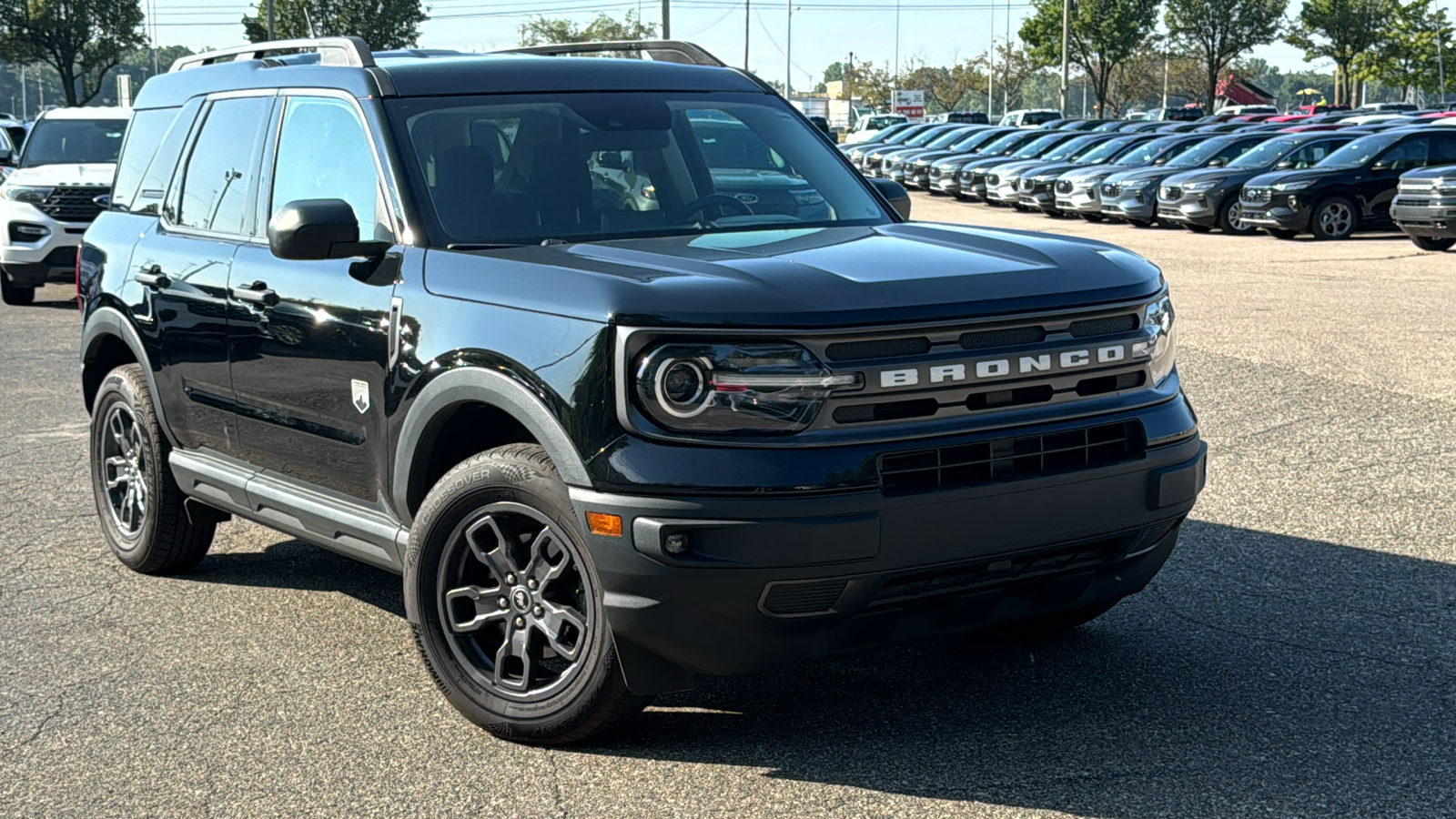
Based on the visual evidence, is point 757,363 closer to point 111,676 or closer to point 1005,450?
point 1005,450

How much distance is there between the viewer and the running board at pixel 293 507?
492 cm

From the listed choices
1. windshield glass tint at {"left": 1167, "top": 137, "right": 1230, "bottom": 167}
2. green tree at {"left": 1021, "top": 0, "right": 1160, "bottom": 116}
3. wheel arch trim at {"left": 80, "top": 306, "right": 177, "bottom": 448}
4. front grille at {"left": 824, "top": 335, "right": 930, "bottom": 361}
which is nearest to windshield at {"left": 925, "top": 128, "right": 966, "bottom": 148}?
windshield glass tint at {"left": 1167, "top": 137, "right": 1230, "bottom": 167}

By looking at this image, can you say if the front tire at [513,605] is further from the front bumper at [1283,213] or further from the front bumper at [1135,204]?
the front bumper at [1135,204]

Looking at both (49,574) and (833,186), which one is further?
(49,574)

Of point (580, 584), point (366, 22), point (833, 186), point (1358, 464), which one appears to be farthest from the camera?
point (366, 22)

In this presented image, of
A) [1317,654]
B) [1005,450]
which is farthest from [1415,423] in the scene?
[1005,450]

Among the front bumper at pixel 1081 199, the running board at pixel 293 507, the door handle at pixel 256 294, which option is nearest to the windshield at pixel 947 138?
the front bumper at pixel 1081 199

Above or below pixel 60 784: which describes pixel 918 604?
above

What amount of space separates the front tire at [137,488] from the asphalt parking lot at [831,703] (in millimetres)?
120

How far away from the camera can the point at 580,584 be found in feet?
13.9

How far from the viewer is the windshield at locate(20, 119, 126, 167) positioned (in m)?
18.3

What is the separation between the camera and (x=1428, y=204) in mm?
19844

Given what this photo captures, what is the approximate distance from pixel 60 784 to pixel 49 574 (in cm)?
239

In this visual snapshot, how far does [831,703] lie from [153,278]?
3026mm
